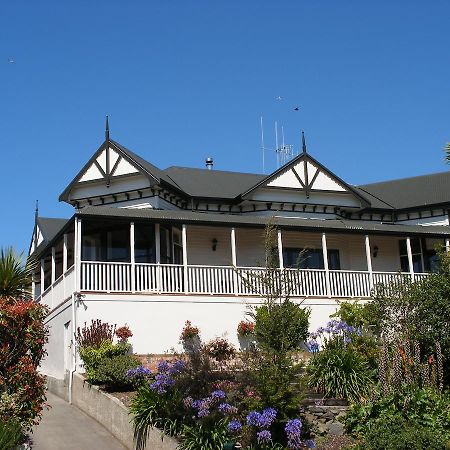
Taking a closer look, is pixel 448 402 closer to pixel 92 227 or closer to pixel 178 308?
pixel 178 308

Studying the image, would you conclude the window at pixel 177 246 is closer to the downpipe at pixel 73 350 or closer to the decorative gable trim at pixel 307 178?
the decorative gable trim at pixel 307 178

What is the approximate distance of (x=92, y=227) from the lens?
25.8m

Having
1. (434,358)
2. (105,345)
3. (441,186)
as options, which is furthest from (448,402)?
(441,186)

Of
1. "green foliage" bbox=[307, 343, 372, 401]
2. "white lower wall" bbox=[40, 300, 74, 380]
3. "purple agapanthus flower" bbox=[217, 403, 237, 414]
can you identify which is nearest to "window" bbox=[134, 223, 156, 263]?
"white lower wall" bbox=[40, 300, 74, 380]

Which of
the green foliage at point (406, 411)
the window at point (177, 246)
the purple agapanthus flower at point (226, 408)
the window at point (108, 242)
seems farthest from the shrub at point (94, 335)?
the green foliage at point (406, 411)

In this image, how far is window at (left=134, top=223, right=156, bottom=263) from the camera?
25.2 metres

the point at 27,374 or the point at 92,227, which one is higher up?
the point at 92,227

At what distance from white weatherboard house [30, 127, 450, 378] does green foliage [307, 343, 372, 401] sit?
377 centimetres

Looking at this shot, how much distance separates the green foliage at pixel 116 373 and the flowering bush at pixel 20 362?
4164mm

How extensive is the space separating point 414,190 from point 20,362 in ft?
80.4

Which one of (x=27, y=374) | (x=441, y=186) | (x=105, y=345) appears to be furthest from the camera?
(x=441, y=186)

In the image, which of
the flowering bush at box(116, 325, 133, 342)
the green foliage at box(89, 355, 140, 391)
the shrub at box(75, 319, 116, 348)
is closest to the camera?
the green foliage at box(89, 355, 140, 391)

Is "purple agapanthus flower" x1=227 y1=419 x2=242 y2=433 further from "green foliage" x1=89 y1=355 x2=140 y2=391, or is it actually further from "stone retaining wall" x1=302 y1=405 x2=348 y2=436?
"green foliage" x1=89 y1=355 x2=140 y2=391

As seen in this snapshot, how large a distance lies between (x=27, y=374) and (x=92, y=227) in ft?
40.6
